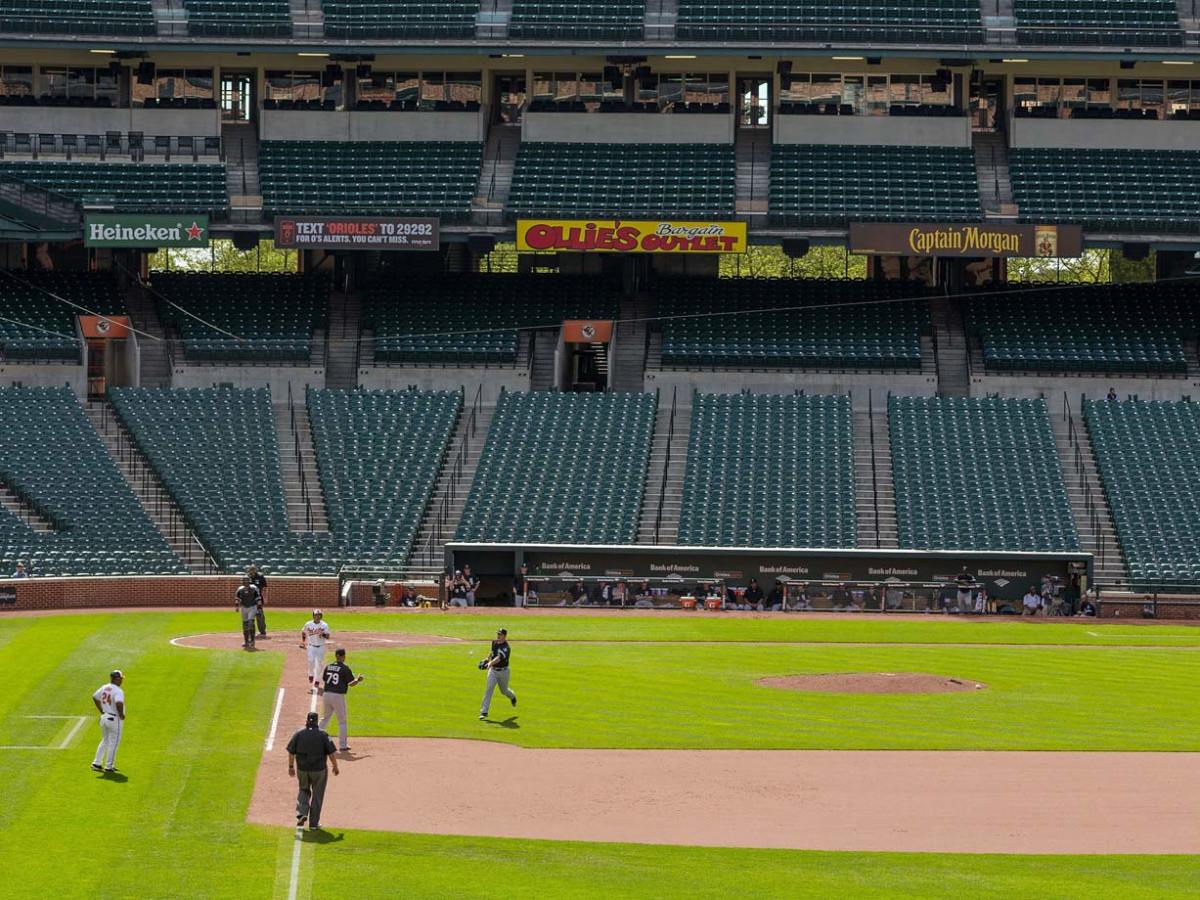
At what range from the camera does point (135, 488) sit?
64250mm

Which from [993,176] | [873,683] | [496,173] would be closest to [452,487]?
[496,173]

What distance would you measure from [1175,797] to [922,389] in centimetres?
4274

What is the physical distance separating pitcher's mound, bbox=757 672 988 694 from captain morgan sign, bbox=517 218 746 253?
30.6 m

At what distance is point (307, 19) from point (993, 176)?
28497 mm

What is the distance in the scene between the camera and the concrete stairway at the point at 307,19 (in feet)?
245

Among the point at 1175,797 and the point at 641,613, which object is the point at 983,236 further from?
the point at 1175,797

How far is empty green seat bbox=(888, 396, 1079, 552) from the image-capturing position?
61156 mm

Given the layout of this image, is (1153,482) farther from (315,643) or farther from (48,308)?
(48,308)

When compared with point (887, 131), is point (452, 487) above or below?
below

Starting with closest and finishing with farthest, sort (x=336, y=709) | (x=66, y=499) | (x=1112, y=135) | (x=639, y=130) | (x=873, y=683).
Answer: (x=336, y=709), (x=873, y=683), (x=66, y=499), (x=1112, y=135), (x=639, y=130)

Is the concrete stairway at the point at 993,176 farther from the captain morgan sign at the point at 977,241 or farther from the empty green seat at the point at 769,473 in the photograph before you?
the empty green seat at the point at 769,473

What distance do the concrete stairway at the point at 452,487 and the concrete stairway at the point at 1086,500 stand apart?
20835 mm

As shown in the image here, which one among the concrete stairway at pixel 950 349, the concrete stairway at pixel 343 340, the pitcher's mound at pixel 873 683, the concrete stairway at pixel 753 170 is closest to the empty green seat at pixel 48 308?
the concrete stairway at pixel 343 340

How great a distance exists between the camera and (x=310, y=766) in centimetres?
2484
